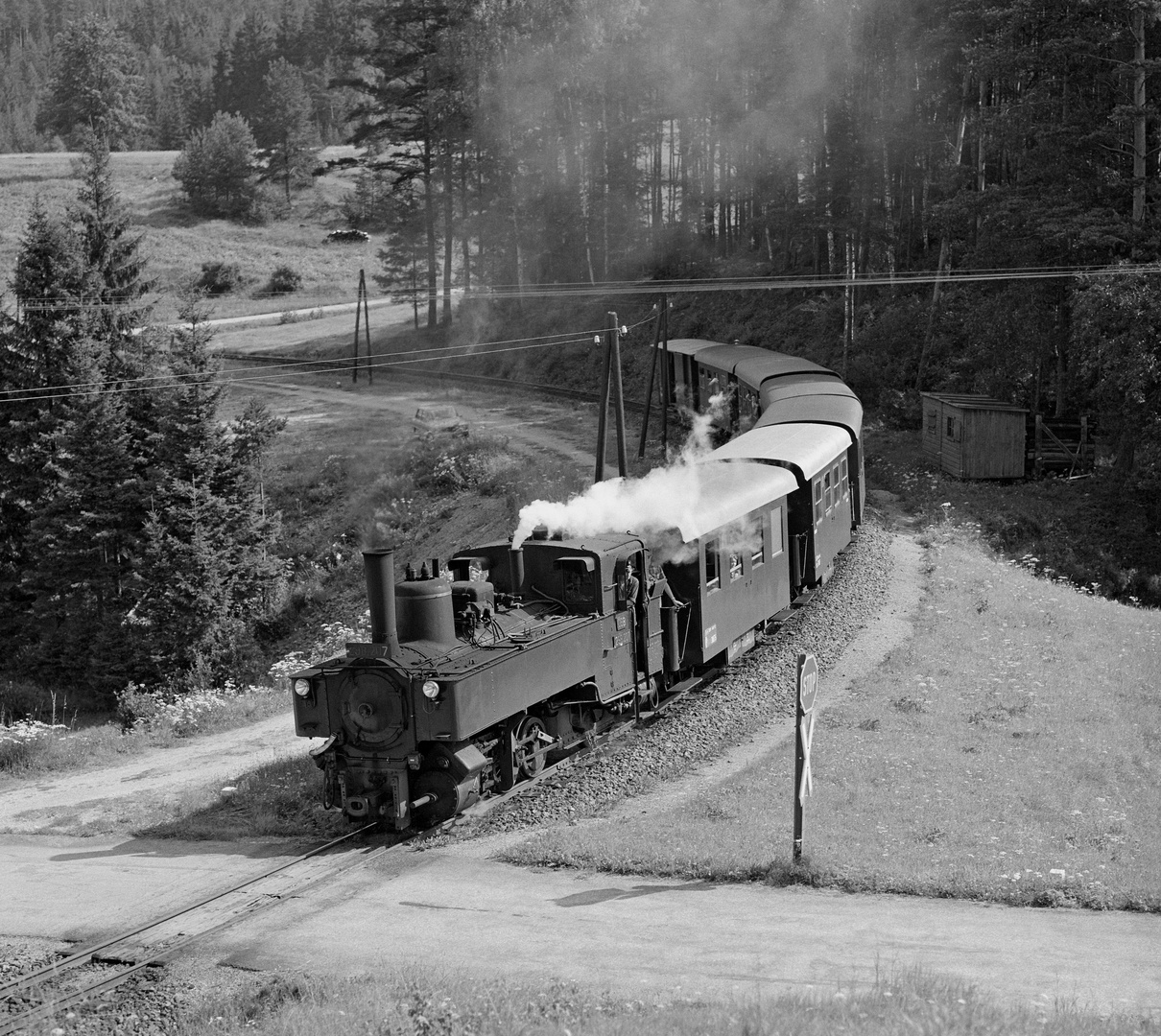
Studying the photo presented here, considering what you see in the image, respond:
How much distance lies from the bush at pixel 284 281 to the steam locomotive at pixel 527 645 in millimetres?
60781

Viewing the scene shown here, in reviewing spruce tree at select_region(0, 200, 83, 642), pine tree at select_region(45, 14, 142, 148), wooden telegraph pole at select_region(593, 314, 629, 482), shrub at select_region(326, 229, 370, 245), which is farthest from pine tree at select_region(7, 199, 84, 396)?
pine tree at select_region(45, 14, 142, 148)

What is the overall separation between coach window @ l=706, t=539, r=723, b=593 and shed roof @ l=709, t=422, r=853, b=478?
322cm

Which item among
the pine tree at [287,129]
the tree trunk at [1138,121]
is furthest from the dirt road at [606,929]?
the pine tree at [287,129]

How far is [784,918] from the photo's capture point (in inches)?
387

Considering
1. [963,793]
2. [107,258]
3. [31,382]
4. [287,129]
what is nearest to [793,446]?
[963,793]

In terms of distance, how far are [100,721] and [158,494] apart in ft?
17.5

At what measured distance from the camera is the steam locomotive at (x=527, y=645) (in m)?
11.8

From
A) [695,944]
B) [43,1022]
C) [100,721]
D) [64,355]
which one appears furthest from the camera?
[64,355]

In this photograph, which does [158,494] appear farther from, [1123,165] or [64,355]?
[1123,165]

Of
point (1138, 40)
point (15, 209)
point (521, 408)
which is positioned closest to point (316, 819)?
point (1138, 40)

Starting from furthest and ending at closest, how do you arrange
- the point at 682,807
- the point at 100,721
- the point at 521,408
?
the point at 521,408, the point at 100,721, the point at 682,807

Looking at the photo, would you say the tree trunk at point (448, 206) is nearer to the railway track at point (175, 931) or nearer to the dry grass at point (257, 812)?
the dry grass at point (257, 812)

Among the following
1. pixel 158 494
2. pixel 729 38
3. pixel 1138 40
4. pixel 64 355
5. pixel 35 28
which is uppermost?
pixel 35 28

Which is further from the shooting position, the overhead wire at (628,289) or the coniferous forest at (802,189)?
the overhead wire at (628,289)
